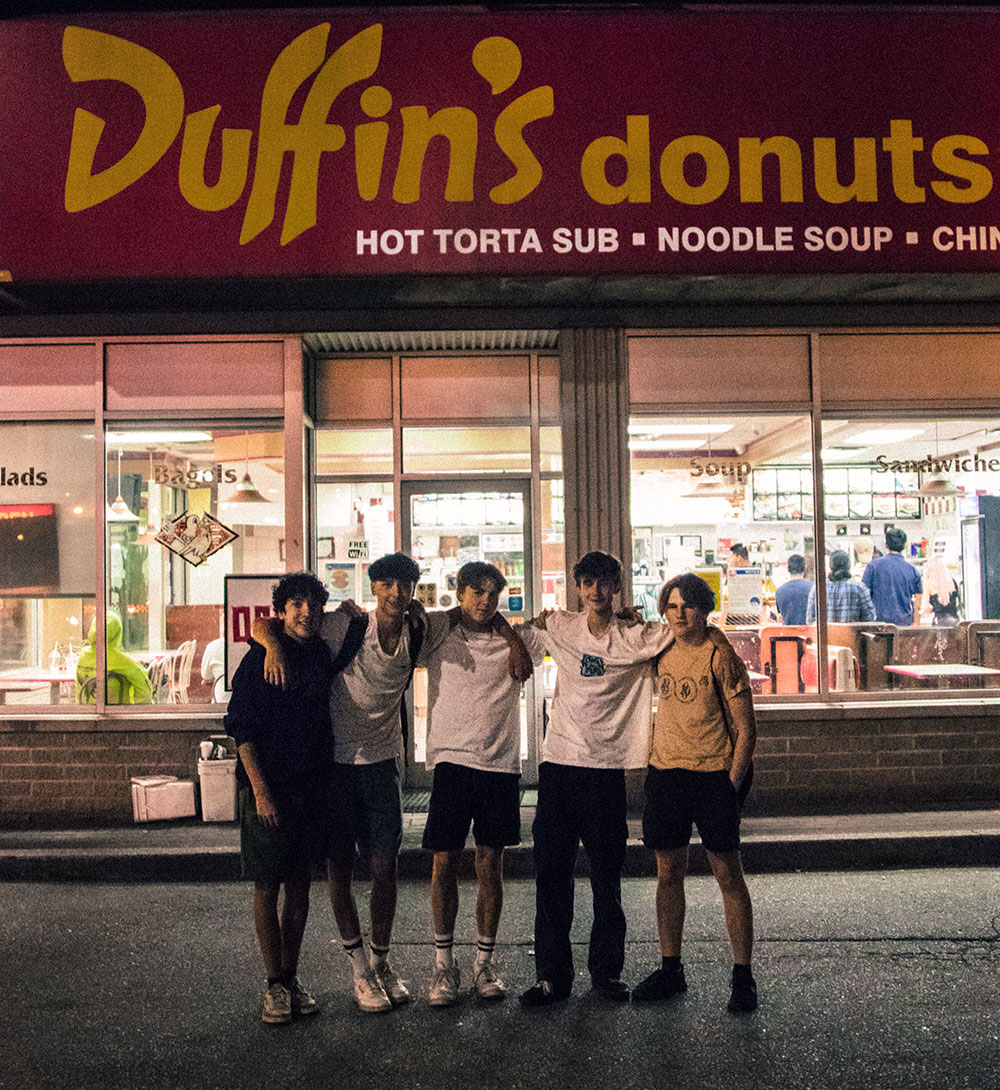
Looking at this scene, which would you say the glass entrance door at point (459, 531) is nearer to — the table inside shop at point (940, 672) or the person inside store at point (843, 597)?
the person inside store at point (843, 597)

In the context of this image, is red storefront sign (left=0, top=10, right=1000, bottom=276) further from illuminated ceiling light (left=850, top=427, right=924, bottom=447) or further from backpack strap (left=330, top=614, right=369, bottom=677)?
backpack strap (left=330, top=614, right=369, bottom=677)

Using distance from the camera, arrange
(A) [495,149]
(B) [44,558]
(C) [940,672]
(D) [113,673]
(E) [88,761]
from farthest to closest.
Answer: (C) [940,672]
(B) [44,558]
(D) [113,673]
(E) [88,761]
(A) [495,149]

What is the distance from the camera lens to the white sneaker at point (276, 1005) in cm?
413

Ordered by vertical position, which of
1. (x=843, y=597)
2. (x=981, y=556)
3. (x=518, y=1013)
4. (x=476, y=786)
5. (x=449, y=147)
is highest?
(x=449, y=147)

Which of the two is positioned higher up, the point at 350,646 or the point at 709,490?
the point at 709,490

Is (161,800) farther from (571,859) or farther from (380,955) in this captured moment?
(571,859)

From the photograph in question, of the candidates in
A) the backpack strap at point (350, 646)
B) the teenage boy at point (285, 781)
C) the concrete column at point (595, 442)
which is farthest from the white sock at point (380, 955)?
the concrete column at point (595, 442)

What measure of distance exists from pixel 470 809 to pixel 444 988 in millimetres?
790

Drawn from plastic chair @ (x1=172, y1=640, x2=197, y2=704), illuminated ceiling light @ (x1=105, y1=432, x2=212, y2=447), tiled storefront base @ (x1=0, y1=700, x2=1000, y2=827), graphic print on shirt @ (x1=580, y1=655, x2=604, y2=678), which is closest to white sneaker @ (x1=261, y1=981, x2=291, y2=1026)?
graphic print on shirt @ (x1=580, y1=655, x2=604, y2=678)

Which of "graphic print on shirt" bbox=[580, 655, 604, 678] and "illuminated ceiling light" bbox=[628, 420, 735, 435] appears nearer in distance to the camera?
"graphic print on shirt" bbox=[580, 655, 604, 678]

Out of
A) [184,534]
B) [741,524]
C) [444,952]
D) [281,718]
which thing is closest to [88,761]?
[184,534]

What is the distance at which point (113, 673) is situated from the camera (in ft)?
26.5

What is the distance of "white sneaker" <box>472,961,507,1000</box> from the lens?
4.31 meters

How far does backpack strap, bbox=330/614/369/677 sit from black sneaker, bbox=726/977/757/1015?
225 cm
